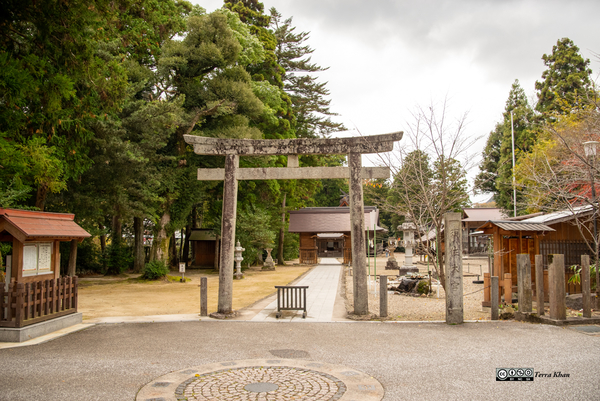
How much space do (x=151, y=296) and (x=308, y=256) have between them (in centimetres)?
1875

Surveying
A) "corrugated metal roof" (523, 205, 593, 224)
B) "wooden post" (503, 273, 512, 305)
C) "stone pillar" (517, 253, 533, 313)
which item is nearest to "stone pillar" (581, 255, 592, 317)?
"stone pillar" (517, 253, 533, 313)

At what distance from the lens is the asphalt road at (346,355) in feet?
15.5

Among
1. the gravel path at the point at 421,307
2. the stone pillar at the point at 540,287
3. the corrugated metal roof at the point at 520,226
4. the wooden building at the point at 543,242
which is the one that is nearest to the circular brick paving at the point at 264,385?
the gravel path at the point at 421,307

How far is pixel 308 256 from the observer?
31750 mm

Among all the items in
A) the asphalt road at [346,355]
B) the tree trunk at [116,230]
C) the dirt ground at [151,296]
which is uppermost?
the tree trunk at [116,230]

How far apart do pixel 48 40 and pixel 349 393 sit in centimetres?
869

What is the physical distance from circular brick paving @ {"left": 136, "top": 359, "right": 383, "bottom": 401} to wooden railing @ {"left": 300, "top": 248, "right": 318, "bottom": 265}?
85.0 ft

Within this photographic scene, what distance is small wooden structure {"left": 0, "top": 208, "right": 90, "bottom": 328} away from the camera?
7.12m

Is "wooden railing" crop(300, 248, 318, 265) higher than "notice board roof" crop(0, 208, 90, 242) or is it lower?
lower

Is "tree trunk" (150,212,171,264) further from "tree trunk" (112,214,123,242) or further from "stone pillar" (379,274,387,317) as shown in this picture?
"stone pillar" (379,274,387,317)

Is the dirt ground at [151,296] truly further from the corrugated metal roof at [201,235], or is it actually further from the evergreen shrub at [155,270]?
the corrugated metal roof at [201,235]

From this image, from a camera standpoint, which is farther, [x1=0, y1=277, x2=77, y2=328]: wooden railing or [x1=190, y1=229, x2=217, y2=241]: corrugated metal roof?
[x1=190, y1=229, x2=217, y2=241]: corrugated metal roof

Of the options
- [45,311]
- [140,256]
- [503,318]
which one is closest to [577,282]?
[503,318]

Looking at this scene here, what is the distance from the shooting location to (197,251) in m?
27.3
